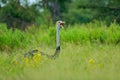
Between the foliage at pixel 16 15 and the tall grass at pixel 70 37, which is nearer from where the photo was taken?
the tall grass at pixel 70 37

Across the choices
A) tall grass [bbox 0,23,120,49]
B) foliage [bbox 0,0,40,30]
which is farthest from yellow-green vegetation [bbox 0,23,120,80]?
foliage [bbox 0,0,40,30]

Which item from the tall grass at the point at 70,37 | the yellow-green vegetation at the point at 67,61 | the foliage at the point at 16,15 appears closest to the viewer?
the yellow-green vegetation at the point at 67,61

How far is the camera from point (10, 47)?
552 inches

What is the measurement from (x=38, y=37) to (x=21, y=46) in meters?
1.44

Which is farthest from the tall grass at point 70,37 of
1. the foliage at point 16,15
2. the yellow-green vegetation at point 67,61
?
the foliage at point 16,15

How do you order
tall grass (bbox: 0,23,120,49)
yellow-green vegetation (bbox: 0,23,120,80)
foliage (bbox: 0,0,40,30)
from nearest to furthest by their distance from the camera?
yellow-green vegetation (bbox: 0,23,120,80) → tall grass (bbox: 0,23,120,49) → foliage (bbox: 0,0,40,30)

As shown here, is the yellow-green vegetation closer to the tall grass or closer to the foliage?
the tall grass

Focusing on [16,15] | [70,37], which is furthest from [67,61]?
[16,15]

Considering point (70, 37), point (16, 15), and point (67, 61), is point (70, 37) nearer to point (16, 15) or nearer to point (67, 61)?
point (67, 61)

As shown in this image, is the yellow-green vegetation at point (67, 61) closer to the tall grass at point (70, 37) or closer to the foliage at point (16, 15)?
the tall grass at point (70, 37)

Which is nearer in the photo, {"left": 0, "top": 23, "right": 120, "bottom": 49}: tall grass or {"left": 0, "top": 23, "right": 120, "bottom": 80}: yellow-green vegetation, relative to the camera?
{"left": 0, "top": 23, "right": 120, "bottom": 80}: yellow-green vegetation

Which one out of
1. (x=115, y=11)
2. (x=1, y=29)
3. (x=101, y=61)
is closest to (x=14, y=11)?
(x=115, y=11)

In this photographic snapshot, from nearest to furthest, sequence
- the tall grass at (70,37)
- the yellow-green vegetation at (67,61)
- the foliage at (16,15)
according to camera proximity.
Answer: the yellow-green vegetation at (67,61) < the tall grass at (70,37) < the foliage at (16,15)

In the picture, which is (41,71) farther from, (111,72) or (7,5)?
(7,5)
